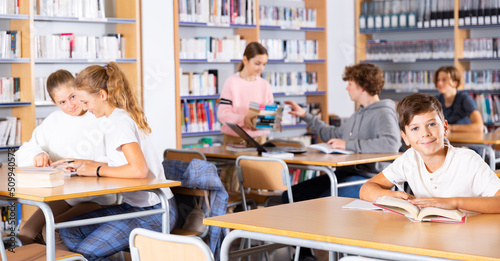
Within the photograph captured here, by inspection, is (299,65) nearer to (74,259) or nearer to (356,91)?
(356,91)

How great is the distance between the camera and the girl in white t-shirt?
9.45ft

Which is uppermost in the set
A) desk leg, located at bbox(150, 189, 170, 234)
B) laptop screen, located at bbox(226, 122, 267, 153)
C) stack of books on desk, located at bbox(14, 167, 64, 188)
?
laptop screen, located at bbox(226, 122, 267, 153)

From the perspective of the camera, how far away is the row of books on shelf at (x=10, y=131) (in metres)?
5.06

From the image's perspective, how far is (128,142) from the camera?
9.89 ft

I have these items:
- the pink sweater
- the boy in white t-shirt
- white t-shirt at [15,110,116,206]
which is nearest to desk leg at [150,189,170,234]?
white t-shirt at [15,110,116,206]

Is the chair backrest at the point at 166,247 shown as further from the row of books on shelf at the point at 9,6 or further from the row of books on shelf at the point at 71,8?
the row of books on shelf at the point at 71,8

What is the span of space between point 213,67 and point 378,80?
258 centimetres

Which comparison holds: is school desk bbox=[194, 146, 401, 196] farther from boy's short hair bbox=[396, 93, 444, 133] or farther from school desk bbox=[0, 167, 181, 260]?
boy's short hair bbox=[396, 93, 444, 133]

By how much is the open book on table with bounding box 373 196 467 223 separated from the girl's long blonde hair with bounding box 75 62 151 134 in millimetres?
1407

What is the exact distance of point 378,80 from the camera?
4254 millimetres

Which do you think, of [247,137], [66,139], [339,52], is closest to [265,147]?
[247,137]

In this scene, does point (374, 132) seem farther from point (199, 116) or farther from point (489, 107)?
point (489, 107)

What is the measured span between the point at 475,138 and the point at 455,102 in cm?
91

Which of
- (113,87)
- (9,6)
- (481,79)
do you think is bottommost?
(113,87)
